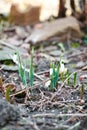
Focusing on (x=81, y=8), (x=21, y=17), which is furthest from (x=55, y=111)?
(x=21, y=17)

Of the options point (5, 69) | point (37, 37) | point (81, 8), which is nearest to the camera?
point (5, 69)

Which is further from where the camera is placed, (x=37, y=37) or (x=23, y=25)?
(x=23, y=25)

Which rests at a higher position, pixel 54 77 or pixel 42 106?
pixel 54 77

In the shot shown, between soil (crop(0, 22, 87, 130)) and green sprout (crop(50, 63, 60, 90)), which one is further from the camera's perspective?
green sprout (crop(50, 63, 60, 90))

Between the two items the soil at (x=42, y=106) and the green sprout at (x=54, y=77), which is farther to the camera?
the green sprout at (x=54, y=77)

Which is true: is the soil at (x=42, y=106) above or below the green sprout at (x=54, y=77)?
below

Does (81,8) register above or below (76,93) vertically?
above

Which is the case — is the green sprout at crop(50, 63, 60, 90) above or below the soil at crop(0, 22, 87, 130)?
above

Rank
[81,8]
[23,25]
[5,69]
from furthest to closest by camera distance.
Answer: [23,25], [81,8], [5,69]

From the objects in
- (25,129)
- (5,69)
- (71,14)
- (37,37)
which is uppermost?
(71,14)

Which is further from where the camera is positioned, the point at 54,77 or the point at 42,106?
the point at 54,77

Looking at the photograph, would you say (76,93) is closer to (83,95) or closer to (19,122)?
(83,95)
